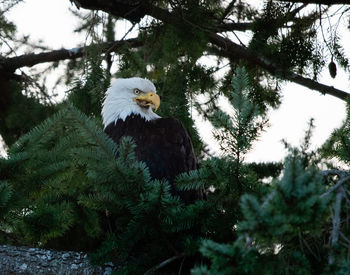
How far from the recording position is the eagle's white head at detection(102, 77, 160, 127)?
441 cm

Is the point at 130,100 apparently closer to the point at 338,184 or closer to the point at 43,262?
the point at 43,262

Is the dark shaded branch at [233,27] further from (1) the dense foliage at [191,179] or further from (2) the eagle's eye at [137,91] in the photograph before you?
(2) the eagle's eye at [137,91]

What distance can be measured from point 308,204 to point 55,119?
1386 millimetres

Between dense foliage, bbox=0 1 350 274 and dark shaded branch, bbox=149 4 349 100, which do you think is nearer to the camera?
dense foliage, bbox=0 1 350 274

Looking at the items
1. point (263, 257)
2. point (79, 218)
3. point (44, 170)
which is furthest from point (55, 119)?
point (263, 257)

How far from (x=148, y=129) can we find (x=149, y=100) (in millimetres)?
532

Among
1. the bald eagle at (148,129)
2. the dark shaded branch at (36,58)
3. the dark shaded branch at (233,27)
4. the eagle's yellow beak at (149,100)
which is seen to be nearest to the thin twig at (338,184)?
the bald eagle at (148,129)

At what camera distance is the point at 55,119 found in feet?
8.10

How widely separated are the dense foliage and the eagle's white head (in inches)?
5.1

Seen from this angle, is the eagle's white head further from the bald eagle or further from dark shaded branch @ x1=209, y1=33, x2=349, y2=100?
dark shaded branch @ x1=209, y1=33, x2=349, y2=100

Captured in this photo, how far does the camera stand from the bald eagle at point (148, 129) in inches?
146

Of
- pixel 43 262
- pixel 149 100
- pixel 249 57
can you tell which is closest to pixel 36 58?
pixel 149 100

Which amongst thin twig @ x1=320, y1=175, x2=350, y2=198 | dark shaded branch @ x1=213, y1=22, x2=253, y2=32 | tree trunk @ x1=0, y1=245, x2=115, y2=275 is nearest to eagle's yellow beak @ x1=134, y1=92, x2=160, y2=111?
dark shaded branch @ x1=213, y1=22, x2=253, y2=32

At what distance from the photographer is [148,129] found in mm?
3957
